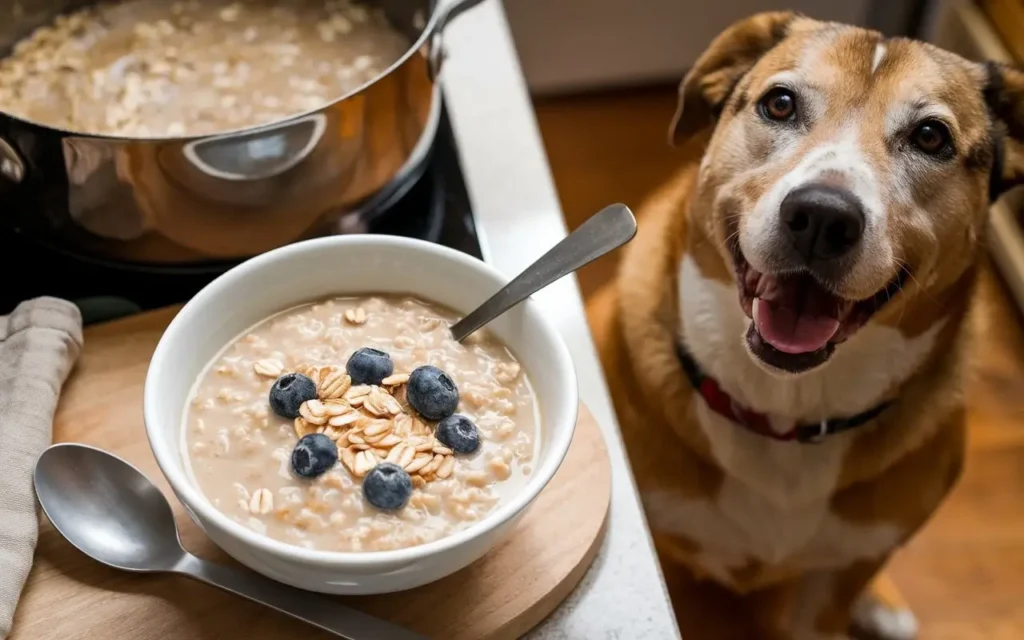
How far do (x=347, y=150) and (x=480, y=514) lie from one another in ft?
1.18

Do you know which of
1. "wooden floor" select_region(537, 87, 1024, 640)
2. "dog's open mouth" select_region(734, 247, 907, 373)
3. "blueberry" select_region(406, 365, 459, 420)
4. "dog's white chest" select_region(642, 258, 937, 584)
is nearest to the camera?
"blueberry" select_region(406, 365, 459, 420)

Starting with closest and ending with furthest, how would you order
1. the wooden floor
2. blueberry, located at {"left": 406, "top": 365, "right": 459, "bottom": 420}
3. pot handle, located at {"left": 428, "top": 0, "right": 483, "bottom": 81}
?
1. blueberry, located at {"left": 406, "top": 365, "right": 459, "bottom": 420}
2. pot handle, located at {"left": 428, "top": 0, "right": 483, "bottom": 81}
3. the wooden floor

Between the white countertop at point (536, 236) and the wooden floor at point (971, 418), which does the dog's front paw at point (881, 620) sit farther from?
the white countertop at point (536, 236)

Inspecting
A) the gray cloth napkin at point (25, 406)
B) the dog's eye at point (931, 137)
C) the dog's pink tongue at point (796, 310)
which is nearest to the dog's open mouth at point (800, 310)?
the dog's pink tongue at point (796, 310)

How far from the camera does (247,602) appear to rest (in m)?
0.72

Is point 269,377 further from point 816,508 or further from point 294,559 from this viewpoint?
point 816,508

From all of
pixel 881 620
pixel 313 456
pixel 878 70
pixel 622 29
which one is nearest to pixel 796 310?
pixel 878 70

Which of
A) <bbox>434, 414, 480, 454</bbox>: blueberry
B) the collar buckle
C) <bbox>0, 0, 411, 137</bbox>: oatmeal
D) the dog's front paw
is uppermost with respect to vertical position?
<bbox>0, 0, 411, 137</bbox>: oatmeal

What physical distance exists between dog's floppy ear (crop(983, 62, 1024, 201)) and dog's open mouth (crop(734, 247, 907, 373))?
20 centimetres

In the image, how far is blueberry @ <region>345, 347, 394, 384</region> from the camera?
29.8 inches

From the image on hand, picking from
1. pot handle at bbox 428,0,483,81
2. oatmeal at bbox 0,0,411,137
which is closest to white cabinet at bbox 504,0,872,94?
oatmeal at bbox 0,0,411,137

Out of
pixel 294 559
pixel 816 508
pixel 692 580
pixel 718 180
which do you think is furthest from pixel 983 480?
pixel 294 559

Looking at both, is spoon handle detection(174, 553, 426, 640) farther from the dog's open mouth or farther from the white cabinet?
the white cabinet

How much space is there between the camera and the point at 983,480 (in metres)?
1.91
